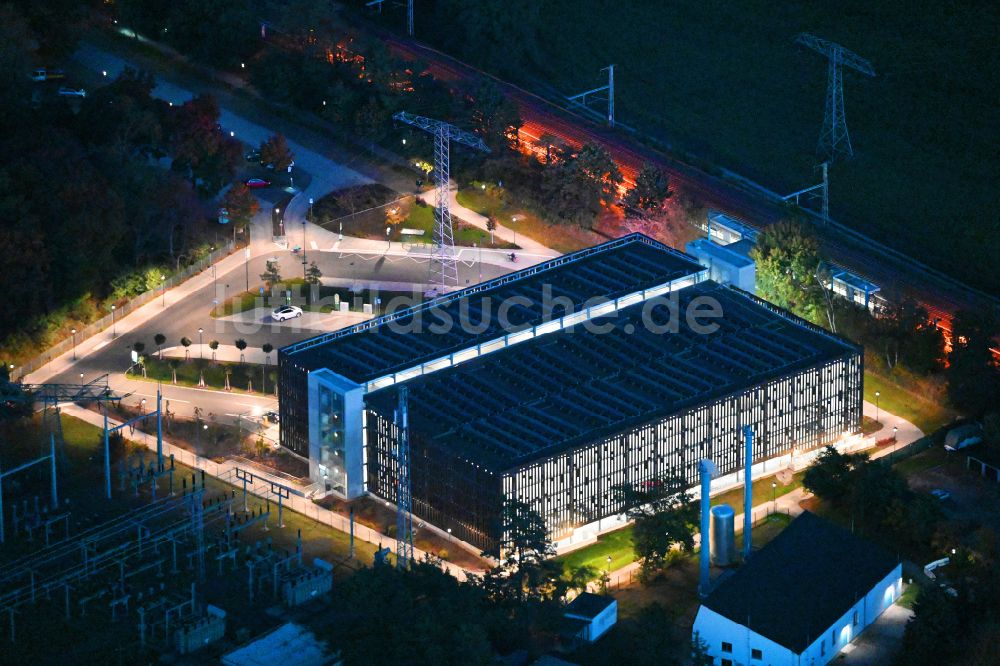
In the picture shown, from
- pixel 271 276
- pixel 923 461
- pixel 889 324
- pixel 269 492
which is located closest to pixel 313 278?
pixel 271 276

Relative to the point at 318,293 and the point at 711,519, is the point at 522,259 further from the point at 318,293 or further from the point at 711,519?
the point at 711,519

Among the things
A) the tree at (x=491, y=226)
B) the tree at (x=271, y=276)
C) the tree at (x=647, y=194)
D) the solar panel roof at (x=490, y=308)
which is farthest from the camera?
the tree at (x=491, y=226)

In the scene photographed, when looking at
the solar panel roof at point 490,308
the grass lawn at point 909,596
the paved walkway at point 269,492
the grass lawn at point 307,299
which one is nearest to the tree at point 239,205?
the grass lawn at point 307,299

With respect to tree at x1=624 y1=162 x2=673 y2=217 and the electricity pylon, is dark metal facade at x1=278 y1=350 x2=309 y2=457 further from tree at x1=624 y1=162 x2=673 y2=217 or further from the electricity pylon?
tree at x1=624 y1=162 x2=673 y2=217

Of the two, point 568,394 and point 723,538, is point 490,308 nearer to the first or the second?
point 568,394

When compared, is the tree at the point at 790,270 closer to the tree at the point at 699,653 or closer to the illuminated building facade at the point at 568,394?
the illuminated building facade at the point at 568,394

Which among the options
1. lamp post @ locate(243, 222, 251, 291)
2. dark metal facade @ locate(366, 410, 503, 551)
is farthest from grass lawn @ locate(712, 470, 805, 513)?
lamp post @ locate(243, 222, 251, 291)
